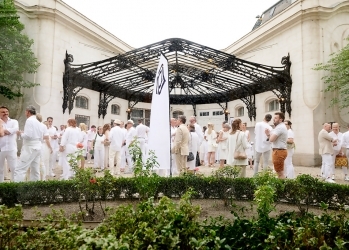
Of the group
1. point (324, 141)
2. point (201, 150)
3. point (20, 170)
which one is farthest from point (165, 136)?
point (201, 150)

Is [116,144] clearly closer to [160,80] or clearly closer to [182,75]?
[160,80]

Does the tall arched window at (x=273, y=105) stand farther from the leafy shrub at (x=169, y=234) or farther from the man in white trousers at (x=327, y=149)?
the leafy shrub at (x=169, y=234)

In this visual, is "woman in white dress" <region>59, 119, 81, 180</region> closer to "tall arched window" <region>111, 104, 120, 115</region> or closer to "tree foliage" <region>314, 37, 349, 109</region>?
"tree foliage" <region>314, 37, 349, 109</region>

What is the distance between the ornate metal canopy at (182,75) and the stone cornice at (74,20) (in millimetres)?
1656

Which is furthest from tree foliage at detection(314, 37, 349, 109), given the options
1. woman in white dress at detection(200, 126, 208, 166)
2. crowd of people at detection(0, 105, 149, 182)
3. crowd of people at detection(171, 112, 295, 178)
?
crowd of people at detection(0, 105, 149, 182)

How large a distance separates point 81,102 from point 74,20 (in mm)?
4451

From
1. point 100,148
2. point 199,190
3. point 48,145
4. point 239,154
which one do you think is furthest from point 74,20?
point 199,190

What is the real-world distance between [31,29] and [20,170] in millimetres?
8307

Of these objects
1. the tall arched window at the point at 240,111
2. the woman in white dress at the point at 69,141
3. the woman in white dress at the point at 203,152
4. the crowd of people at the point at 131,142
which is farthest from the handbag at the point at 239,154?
the tall arched window at the point at 240,111

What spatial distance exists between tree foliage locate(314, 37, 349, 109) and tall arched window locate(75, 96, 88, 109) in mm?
12250

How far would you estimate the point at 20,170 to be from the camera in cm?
667

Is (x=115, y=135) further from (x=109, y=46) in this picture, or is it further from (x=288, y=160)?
(x=109, y=46)

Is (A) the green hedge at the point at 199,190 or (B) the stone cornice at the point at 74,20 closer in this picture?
(A) the green hedge at the point at 199,190

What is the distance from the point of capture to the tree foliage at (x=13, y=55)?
33.5ft
